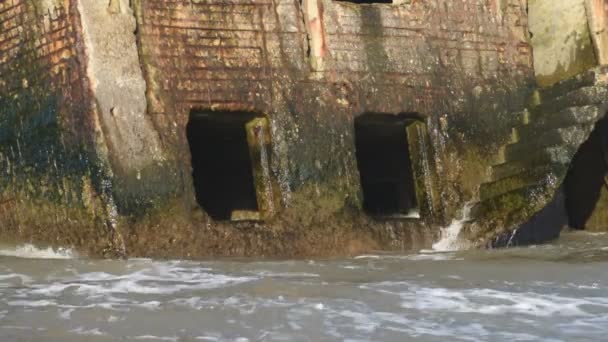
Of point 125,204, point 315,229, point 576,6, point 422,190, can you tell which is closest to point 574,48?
point 576,6

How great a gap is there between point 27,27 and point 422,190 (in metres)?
3.42

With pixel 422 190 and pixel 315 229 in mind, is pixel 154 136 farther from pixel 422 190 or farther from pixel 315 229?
pixel 422 190

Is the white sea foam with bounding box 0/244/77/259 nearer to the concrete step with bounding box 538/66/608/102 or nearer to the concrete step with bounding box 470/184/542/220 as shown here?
the concrete step with bounding box 470/184/542/220

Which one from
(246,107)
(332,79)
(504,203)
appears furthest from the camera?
(504,203)

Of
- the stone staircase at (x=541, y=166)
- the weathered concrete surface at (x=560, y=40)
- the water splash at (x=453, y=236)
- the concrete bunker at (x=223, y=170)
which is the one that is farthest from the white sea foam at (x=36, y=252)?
the weathered concrete surface at (x=560, y=40)

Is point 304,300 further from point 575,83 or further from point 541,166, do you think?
point 575,83

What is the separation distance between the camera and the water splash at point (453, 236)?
7453 millimetres

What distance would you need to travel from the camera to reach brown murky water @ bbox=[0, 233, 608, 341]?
3.81 m

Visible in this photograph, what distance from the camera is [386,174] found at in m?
9.62

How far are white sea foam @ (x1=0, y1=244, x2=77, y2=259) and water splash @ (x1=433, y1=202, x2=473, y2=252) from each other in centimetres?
288

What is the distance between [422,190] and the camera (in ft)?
25.6

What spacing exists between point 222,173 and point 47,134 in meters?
2.86

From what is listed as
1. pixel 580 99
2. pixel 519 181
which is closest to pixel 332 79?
pixel 519 181

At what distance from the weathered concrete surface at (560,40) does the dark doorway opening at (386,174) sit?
1501 mm
